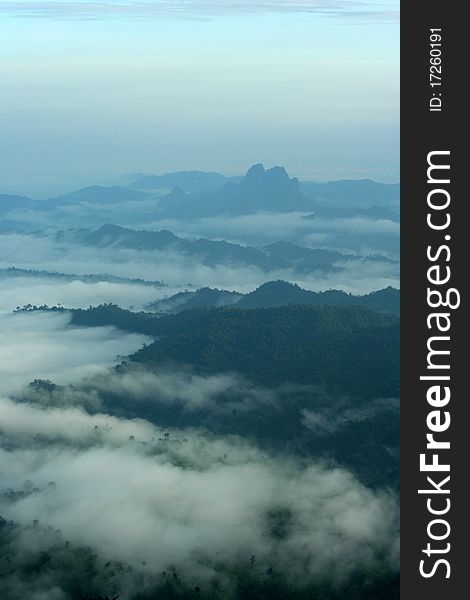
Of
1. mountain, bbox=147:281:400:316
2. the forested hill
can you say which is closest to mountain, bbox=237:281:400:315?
mountain, bbox=147:281:400:316

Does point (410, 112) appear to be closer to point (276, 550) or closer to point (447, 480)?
point (447, 480)

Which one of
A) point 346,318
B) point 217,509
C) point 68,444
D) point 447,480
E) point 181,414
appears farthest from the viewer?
point 346,318

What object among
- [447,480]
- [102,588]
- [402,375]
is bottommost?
[102,588]

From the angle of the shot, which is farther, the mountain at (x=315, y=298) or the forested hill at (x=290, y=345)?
the mountain at (x=315, y=298)

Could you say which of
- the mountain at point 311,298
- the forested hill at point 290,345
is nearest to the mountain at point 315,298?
the mountain at point 311,298

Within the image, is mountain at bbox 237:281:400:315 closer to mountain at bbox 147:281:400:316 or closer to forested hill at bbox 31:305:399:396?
mountain at bbox 147:281:400:316

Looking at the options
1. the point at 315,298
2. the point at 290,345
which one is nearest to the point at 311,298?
the point at 315,298

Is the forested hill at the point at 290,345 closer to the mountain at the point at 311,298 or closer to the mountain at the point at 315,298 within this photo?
A: the mountain at the point at 311,298

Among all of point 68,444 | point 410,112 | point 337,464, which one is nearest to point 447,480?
point 410,112

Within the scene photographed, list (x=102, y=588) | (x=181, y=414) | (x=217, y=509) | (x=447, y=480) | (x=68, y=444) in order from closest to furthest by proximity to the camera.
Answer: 1. (x=447, y=480)
2. (x=102, y=588)
3. (x=217, y=509)
4. (x=68, y=444)
5. (x=181, y=414)
